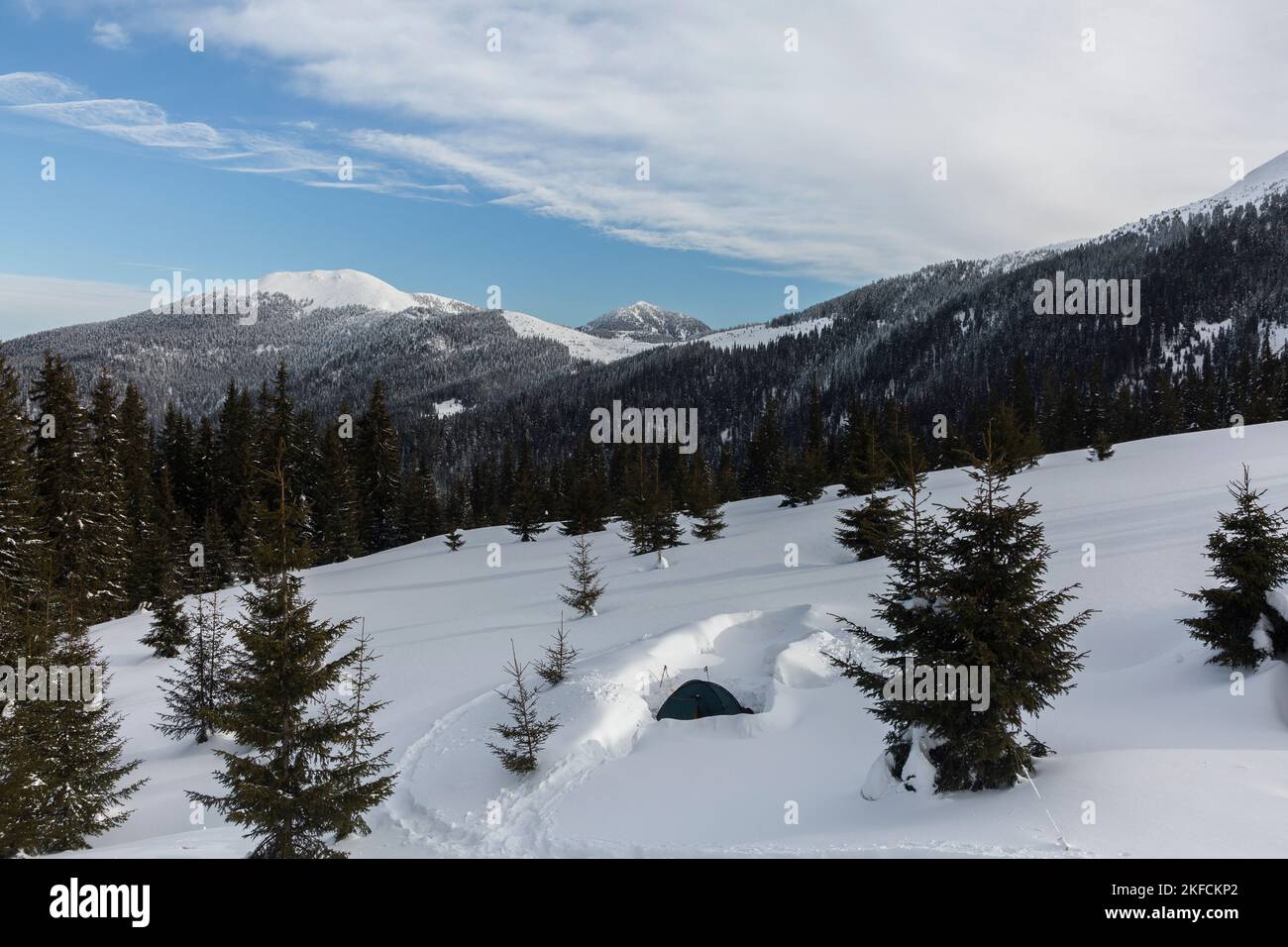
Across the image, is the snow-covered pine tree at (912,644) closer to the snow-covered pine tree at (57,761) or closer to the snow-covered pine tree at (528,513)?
the snow-covered pine tree at (57,761)

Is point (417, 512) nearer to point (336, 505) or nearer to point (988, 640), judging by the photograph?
point (336, 505)

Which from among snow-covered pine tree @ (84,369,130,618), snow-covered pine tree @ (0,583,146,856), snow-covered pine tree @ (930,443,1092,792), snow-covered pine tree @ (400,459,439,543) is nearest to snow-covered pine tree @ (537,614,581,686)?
snow-covered pine tree @ (0,583,146,856)

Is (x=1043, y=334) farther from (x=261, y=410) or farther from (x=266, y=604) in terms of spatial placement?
(x=266, y=604)

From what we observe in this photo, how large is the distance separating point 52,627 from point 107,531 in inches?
998

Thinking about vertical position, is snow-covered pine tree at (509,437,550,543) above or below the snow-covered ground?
above

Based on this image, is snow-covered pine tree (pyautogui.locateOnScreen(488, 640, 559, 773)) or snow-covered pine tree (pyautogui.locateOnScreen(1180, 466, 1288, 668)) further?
snow-covered pine tree (pyautogui.locateOnScreen(488, 640, 559, 773))

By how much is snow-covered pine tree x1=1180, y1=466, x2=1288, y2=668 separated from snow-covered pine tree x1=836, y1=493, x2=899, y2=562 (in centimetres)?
1060

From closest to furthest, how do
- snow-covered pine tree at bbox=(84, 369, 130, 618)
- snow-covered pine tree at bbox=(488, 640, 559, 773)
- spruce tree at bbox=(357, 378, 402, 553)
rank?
1. snow-covered pine tree at bbox=(488, 640, 559, 773)
2. snow-covered pine tree at bbox=(84, 369, 130, 618)
3. spruce tree at bbox=(357, 378, 402, 553)

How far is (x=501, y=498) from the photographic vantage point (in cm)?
7388

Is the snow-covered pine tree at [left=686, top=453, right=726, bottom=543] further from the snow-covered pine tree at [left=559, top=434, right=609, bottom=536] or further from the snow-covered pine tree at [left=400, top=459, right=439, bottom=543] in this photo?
the snow-covered pine tree at [left=400, top=459, right=439, bottom=543]

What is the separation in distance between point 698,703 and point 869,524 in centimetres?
1044

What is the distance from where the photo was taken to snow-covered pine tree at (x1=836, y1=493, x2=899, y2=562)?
26344mm

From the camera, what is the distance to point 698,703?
18547 millimetres
